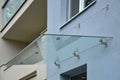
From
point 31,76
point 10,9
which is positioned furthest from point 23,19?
point 31,76

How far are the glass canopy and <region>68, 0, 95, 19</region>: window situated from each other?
0.97 metres

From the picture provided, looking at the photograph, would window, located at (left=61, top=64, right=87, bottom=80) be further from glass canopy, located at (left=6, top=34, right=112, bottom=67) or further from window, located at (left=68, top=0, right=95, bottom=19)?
window, located at (left=68, top=0, right=95, bottom=19)

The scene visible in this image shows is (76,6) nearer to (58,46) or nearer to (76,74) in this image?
(58,46)

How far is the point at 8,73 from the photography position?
17703 millimetres

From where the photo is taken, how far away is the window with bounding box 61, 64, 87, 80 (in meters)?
9.30

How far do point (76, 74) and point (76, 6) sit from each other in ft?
5.77

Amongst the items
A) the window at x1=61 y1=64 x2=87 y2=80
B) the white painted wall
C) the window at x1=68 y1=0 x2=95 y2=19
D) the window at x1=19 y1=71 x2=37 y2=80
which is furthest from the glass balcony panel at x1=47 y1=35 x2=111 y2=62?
the window at x1=19 y1=71 x2=37 y2=80

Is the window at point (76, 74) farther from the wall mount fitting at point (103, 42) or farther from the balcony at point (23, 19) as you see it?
the balcony at point (23, 19)

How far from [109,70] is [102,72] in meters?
0.33

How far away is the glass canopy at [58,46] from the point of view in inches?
330

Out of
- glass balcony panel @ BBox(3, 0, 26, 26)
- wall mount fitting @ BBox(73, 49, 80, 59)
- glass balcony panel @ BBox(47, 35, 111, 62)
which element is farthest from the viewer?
glass balcony panel @ BBox(3, 0, 26, 26)

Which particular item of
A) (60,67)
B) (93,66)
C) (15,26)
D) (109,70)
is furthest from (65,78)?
(15,26)

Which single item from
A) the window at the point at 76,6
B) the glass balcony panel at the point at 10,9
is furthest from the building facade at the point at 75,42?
the glass balcony panel at the point at 10,9

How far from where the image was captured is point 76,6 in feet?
34.1
